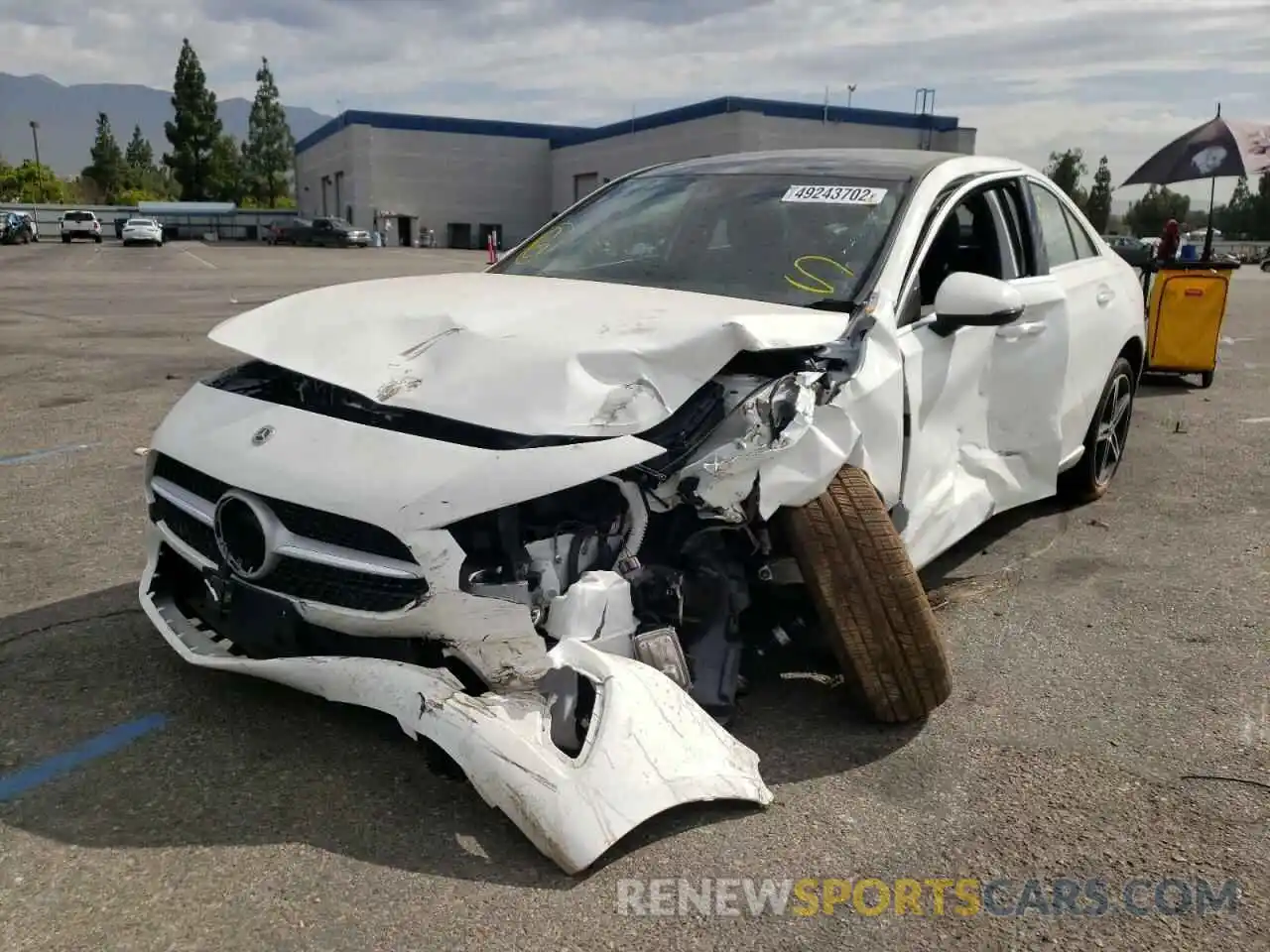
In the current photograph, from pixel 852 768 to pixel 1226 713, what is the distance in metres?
1.28

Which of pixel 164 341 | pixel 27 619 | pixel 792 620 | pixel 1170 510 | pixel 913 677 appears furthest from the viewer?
pixel 164 341

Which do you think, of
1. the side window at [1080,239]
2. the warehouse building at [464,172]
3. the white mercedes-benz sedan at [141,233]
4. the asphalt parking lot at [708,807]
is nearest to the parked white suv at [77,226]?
the white mercedes-benz sedan at [141,233]

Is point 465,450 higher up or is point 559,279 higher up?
point 559,279

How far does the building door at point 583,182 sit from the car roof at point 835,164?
185ft

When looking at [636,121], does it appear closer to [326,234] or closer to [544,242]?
[326,234]

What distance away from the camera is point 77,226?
50.1 meters

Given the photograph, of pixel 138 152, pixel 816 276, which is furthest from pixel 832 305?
pixel 138 152

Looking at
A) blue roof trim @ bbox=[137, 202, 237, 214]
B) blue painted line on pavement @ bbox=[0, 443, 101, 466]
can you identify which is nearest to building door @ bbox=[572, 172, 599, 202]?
blue roof trim @ bbox=[137, 202, 237, 214]

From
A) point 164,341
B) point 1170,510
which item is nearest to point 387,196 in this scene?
point 164,341

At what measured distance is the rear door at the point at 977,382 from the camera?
134 inches

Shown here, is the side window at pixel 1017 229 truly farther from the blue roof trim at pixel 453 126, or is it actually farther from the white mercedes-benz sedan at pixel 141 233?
the blue roof trim at pixel 453 126

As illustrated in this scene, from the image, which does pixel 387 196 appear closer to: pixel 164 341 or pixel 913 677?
pixel 164 341

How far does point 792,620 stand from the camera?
3.19 metres

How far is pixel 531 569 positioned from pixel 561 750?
1.47ft
